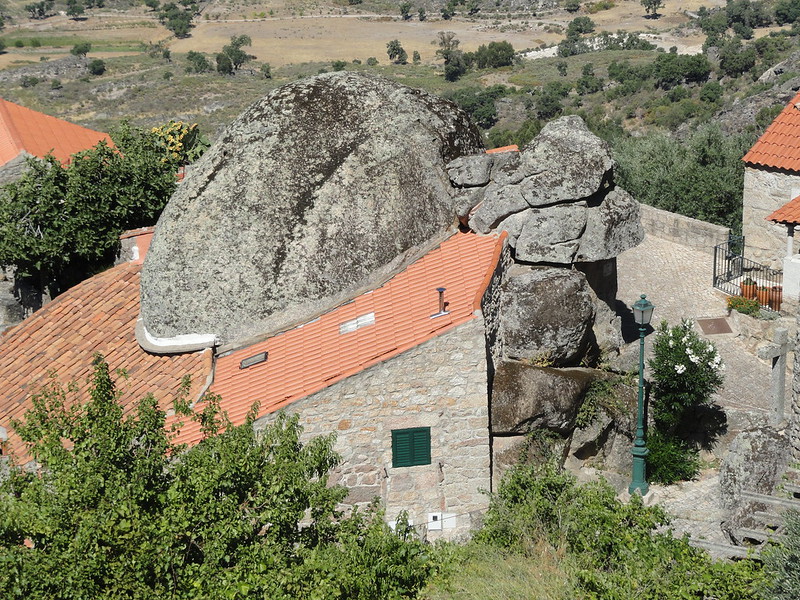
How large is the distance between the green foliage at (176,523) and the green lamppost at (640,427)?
616cm

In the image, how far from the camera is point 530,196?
666 inches

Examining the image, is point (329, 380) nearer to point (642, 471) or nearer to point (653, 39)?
point (642, 471)

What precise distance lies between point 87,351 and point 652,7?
98.2 meters

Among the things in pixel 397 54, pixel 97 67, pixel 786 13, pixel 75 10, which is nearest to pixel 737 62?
pixel 786 13

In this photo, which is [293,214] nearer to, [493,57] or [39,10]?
[493,57]

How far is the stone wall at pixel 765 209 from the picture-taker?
25.6 m

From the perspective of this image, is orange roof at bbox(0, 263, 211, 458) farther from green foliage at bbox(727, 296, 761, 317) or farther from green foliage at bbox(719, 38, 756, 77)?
green foliage at bbox(719, 38, 756, 77)

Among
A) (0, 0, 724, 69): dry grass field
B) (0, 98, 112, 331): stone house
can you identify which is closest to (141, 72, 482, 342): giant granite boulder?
(0, 98, 112, 331): stone house

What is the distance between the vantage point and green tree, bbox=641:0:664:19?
4099 inches

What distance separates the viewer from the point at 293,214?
1609cm

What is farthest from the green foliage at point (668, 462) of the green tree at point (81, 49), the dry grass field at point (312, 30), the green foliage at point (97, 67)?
the green tree at point (81, 49)

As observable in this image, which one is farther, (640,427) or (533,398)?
(640,427)

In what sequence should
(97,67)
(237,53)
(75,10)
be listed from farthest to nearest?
1. (75,10)
2. (97,67)
3. (237,53)

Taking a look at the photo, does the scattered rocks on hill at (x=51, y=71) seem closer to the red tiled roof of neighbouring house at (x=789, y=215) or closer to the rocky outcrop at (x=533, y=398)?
the red tiled roof of neighbouring house at (x=789, y=215)
